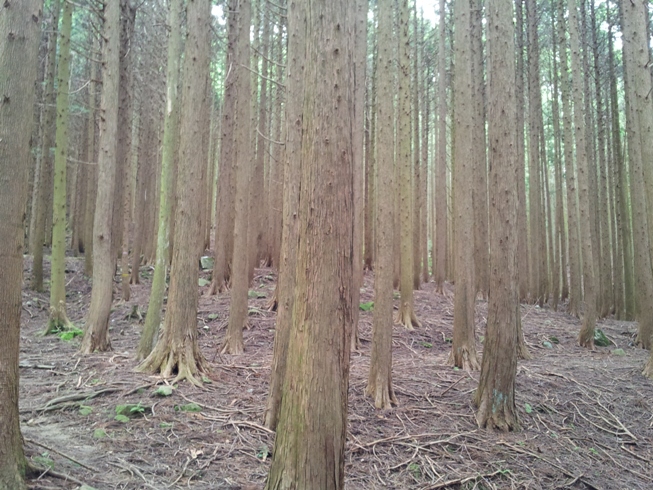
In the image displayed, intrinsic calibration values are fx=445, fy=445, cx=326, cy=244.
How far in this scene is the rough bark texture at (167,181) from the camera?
663cm

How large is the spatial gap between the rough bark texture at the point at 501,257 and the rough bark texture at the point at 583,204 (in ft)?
17.5

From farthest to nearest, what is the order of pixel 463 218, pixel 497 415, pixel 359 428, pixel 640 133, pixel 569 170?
pixel 569 170
pixel 640 133
pixel 463 218
pixel 497 415
pixel 359 428

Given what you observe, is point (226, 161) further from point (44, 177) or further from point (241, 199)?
point (44, 177)

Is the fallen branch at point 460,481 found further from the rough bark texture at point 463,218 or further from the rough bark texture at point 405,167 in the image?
the rough bark texture at point 405,167

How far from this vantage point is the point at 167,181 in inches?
266

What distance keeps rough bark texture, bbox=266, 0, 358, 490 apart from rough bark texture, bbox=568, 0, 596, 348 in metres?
8.38

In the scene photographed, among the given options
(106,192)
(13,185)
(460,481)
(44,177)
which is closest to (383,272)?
(460,481)

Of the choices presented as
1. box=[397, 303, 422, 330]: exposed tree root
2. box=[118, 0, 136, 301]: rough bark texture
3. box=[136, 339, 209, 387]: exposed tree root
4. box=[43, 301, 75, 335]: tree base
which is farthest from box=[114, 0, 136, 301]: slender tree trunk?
box=[397, 303, 422, 330]: exposed tree root

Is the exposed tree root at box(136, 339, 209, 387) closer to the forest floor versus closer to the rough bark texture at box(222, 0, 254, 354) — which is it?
the forest floor

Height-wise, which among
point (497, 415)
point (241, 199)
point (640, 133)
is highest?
point (640, 133)

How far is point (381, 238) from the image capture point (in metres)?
5.59

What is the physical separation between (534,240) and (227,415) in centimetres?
1382

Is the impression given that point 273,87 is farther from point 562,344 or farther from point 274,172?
point 562,344

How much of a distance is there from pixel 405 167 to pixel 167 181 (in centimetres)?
443
